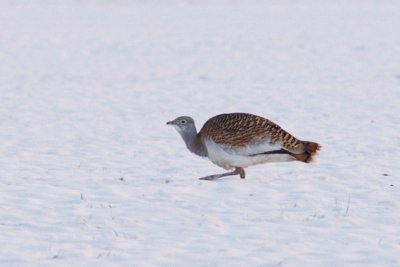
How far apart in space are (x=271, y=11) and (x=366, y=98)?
115 ft

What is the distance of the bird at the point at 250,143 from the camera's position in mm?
Result: 10039

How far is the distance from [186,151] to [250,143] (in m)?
3.92

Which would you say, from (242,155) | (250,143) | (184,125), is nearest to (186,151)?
(184,125)

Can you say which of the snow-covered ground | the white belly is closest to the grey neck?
the white belly

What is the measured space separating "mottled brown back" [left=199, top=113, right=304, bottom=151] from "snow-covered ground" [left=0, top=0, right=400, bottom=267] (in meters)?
0.56

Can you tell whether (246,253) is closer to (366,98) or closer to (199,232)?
(199,232)

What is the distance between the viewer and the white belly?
10.0 metres

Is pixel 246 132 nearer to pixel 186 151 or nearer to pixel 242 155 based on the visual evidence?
pixel 242 155

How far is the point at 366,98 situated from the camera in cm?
2058

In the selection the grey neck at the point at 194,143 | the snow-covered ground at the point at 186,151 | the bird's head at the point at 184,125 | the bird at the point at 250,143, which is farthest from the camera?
the bird's head at the point at 184,125

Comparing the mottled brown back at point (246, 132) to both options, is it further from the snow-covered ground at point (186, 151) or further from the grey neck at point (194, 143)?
the snow-covered ground at point (186, 151)

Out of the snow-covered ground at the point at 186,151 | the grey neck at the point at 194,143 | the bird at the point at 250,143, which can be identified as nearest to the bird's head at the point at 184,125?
the grey neck at the point at 194,143

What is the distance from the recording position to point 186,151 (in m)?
13.9

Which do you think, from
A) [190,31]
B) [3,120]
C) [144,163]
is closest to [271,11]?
[190,31]
